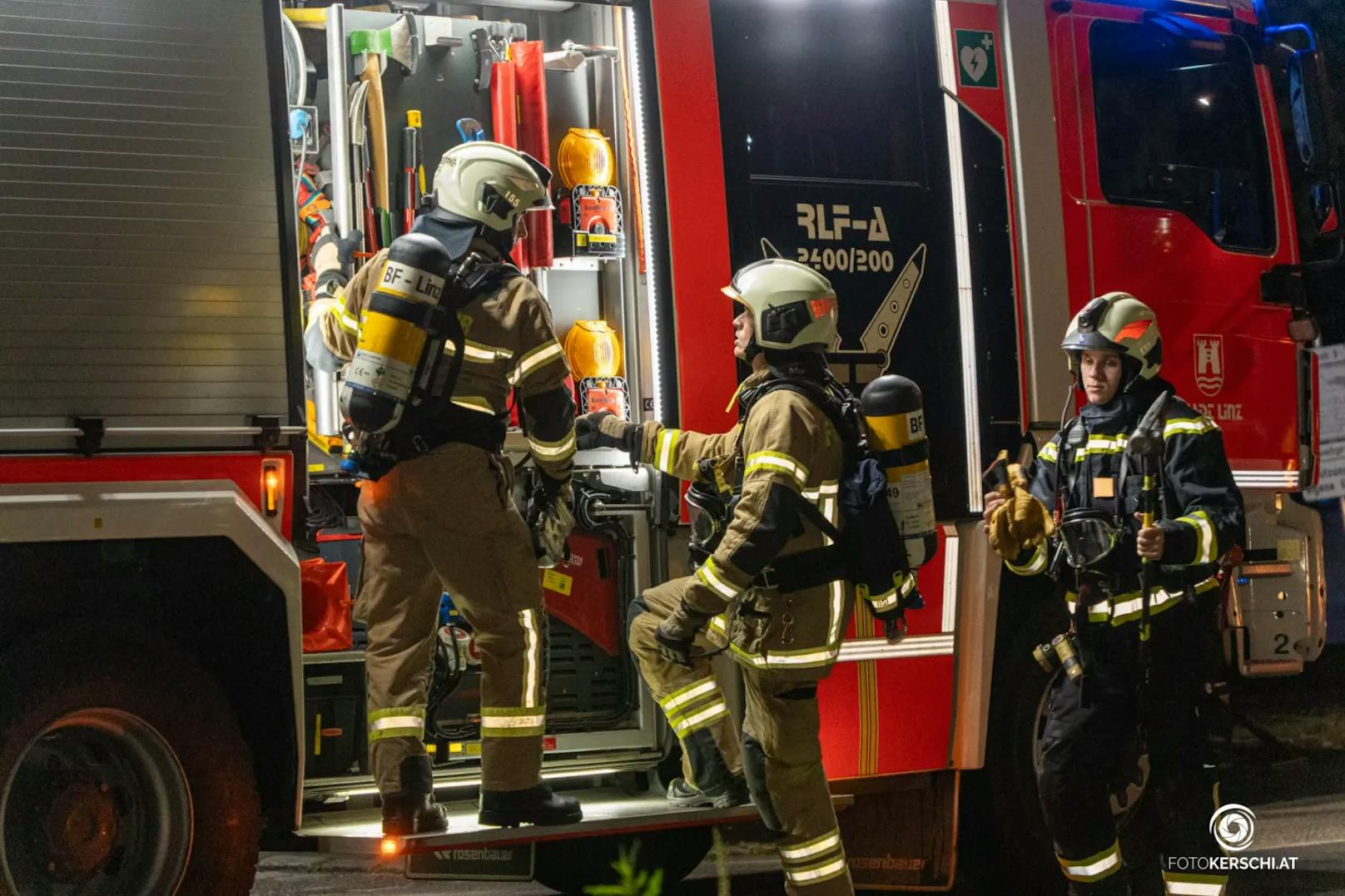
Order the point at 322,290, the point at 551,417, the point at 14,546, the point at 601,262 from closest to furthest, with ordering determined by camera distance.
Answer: the point at 14,546 < the point at 551,417 < the point at 322,290 < the point at 601,262

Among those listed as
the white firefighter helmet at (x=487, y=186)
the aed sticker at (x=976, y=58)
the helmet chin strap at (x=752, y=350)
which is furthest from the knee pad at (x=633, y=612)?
the aed sticker at (x=976, y=58)

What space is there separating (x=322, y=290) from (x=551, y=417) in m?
0.92

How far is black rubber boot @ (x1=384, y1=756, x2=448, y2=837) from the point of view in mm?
4441

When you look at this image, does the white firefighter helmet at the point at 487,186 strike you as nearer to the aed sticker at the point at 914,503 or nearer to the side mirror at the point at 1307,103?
the aed sticker at the point at 914,503

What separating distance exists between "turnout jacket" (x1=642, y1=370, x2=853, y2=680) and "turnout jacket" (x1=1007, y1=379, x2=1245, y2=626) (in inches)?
28.8

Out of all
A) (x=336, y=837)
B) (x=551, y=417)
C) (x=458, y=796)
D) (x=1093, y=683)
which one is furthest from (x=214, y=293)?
(x=1093, y=683)

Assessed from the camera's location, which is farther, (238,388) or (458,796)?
(458,796)

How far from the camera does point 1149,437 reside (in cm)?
468

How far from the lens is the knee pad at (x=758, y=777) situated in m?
4.62

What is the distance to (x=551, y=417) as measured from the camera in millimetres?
4707

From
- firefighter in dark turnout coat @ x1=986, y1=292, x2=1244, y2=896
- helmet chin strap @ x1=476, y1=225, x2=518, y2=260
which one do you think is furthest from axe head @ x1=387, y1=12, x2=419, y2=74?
firefighter in dark turnout coat @ x1=986, y1=292, x2=1244, y2=896

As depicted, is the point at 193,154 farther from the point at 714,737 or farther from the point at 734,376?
the point at 714,737

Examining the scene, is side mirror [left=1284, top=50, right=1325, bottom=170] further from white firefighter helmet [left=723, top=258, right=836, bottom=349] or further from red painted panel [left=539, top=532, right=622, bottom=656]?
red painted panel [left=539, top=532, right=622, bottom=656]

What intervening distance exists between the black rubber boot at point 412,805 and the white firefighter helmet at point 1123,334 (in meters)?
2.35
